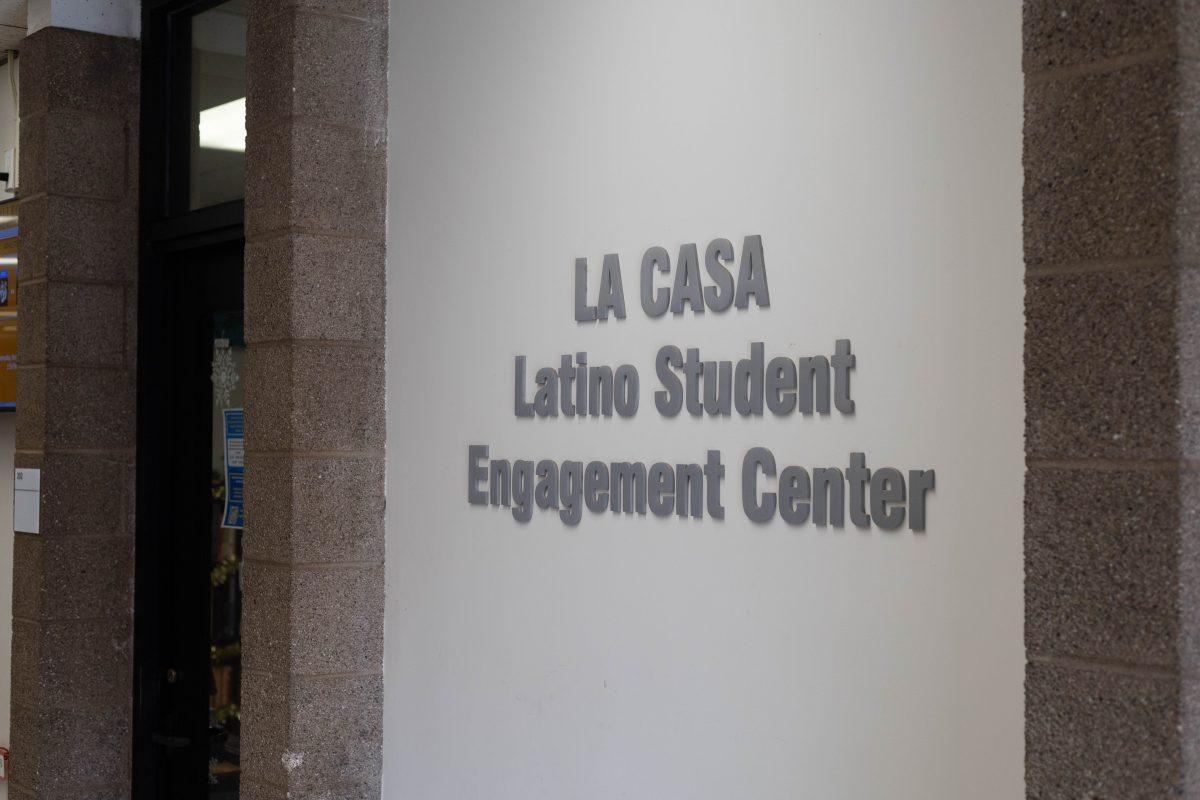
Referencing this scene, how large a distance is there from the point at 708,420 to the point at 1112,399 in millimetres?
1041

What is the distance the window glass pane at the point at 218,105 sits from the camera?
421 cm

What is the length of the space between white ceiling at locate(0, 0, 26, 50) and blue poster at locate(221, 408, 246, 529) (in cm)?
180

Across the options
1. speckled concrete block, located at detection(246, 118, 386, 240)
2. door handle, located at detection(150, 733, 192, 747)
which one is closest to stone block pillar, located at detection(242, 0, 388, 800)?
speckled concrete block, located at detection(246, 118, 386, 240)

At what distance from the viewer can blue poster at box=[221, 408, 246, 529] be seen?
4262 mm

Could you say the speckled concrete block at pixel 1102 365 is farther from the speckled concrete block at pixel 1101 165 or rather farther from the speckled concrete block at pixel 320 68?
the speckled concrete block at pixel 320 68

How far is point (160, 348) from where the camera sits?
181 inches

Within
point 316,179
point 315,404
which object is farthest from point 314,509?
point 316,179

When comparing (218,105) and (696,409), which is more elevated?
(218,105)

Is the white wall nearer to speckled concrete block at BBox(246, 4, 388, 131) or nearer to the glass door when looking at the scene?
speckled concrete block at BBox(246, 4, 388, 131)

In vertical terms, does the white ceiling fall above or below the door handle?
above

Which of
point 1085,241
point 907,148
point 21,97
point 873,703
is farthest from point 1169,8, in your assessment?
point 21,97

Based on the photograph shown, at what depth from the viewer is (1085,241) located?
1794 millimetres

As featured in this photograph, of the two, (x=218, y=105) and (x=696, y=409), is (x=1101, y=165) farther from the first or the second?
(x=218, y=105)

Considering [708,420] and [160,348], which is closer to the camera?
[708,420]
